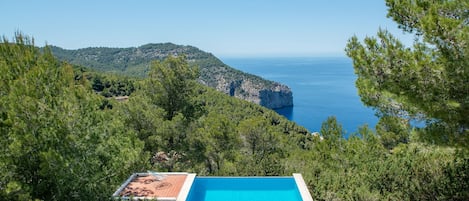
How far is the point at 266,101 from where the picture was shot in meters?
77.4

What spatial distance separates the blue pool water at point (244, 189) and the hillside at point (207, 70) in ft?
205

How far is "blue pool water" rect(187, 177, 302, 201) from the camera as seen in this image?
7.89 meters

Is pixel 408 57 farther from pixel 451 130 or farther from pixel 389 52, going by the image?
pixel 451 130

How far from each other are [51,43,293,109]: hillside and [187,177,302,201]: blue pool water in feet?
205

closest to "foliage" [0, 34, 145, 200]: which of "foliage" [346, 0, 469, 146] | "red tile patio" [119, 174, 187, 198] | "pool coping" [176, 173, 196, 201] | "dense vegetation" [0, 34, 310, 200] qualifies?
"dense vegetation" [0, 34, 310, 200]

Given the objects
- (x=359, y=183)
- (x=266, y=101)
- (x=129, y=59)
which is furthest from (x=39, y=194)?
(x=129, y=59)

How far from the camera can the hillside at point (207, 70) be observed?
76981 mm

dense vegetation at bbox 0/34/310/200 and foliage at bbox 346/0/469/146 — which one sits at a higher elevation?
foliage at bbox 346/0/469/146

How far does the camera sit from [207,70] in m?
82.7

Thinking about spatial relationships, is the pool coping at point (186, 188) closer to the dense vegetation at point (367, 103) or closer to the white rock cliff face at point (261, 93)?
the dense vegetation at point (367, 103)

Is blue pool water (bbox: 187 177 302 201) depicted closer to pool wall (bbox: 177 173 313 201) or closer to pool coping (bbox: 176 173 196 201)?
pool wall (bbox: 177 173 313 201)

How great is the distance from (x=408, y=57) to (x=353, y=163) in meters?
5.36

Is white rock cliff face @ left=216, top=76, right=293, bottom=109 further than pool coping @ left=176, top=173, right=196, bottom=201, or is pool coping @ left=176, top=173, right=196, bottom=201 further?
white rock cliff face @ left=216, top=76, right=293, bottom=109

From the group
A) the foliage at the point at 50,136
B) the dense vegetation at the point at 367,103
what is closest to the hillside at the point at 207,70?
the dense vegetation at the point at 367,103
